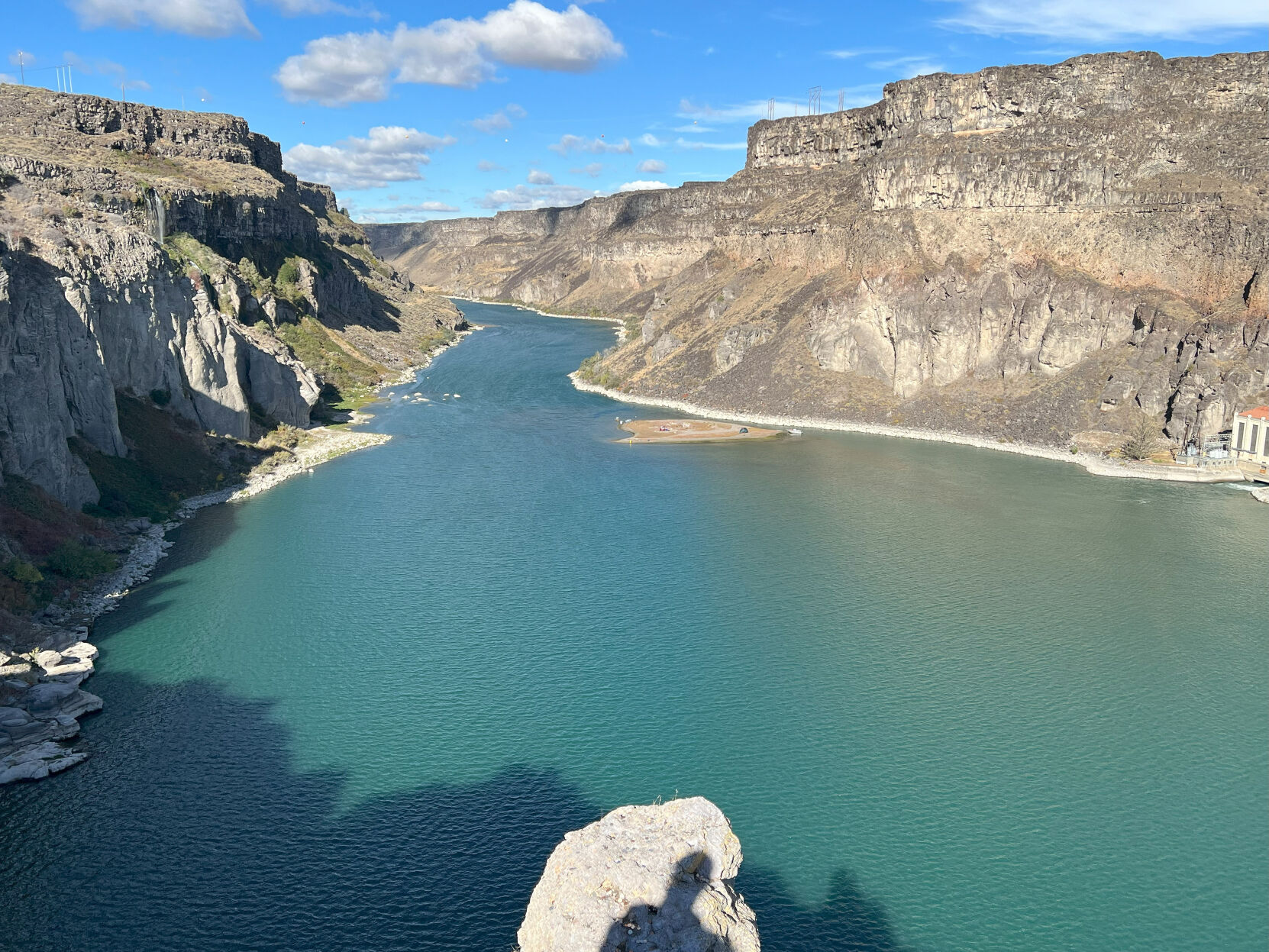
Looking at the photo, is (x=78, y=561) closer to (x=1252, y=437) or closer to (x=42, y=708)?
(x=42, y=708)

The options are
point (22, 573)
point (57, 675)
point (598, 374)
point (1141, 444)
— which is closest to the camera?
point (57, 675)

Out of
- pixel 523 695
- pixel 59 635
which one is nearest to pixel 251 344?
pixel 59 635

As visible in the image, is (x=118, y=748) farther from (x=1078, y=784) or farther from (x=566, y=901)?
(x=1078, y=784)

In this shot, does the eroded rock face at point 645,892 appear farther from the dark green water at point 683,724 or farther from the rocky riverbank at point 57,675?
the rocky riverbank at point 57,675

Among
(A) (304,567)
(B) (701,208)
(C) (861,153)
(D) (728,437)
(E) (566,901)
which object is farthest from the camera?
(B) (701,208)

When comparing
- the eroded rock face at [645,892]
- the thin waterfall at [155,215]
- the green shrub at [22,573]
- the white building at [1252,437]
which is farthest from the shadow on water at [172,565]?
the white building at [1252,437]

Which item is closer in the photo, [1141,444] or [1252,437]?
[1252,437]

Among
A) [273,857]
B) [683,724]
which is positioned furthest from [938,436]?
[273,857]

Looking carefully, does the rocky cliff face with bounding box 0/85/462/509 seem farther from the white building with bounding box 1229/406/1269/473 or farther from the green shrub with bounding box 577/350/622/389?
the white building with bounding box 1229/406/1269/473
